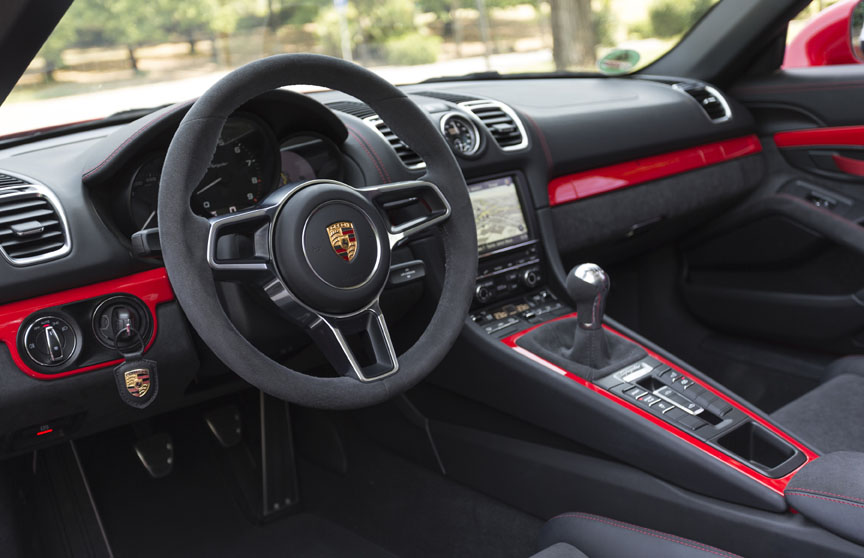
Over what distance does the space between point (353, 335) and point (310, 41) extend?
7.11 meters

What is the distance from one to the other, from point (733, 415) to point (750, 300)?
43.8 inches

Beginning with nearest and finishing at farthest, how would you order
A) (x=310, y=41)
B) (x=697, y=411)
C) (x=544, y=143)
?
(x=697, y=411), (x=544, y=143), (x=310, y=41)

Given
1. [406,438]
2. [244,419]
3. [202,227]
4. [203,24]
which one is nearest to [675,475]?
[406,438]

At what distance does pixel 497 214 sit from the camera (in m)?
2.06

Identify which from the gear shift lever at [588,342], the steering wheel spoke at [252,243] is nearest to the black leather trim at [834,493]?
the gear shift lever at [588,342]

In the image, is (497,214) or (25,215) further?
(497,214)

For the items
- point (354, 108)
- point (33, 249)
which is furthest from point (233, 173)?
point (354, 108)

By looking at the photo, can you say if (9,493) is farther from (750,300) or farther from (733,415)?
(750,300)

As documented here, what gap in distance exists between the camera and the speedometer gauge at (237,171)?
1.54 m

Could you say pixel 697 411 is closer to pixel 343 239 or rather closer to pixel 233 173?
pixel 343 239

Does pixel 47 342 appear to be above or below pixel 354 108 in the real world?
below

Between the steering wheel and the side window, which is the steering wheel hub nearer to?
the steering wheel

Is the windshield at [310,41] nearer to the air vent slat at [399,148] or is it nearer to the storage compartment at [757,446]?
the air vent slat at [399,148]

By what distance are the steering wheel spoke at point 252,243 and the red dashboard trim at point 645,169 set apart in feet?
3.79
